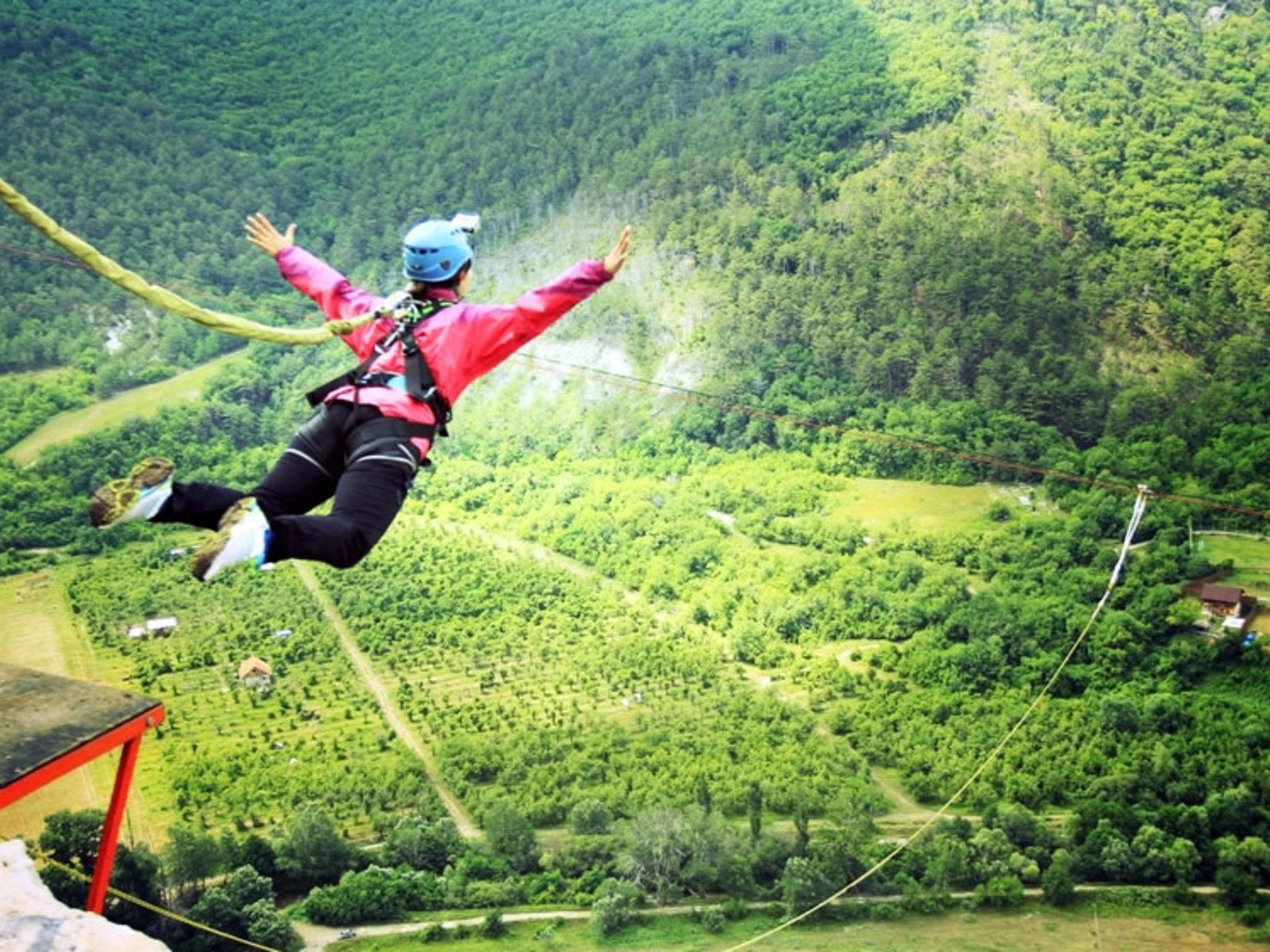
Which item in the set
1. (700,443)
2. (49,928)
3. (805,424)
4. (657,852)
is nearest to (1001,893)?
(657,852)

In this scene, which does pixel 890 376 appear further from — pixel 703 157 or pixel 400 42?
pixel 400 42

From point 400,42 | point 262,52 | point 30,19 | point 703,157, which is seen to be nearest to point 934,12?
point 703,157

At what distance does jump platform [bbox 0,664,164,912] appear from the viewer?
5652 millimetres

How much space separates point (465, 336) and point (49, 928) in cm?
261

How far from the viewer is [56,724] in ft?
19.5

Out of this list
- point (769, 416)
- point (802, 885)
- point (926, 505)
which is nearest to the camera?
point (802, 885)

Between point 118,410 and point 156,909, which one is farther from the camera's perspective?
point 118,410

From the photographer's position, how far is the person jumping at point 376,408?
4.61 metres

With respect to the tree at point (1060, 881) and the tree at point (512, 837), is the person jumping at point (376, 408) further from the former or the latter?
the tree at point (1060, 881)

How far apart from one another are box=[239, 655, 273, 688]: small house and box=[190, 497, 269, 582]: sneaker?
68.5 feet

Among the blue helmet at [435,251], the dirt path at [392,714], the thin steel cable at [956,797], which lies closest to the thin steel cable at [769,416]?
the thin steel cable at [956,797]

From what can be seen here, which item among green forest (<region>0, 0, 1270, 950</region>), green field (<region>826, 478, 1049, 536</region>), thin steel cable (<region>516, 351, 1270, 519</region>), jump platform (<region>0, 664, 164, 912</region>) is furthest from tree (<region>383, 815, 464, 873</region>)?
jump platform (<region>0, 664, 164, 912</region>)

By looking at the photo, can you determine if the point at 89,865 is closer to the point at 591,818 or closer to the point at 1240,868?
the point at 591,818

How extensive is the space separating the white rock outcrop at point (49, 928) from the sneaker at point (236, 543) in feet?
6.00
